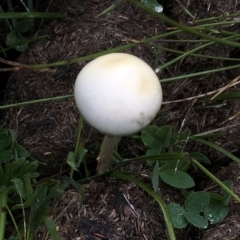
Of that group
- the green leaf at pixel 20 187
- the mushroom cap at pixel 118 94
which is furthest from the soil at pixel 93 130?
the mushroom cap at pixel 118 94

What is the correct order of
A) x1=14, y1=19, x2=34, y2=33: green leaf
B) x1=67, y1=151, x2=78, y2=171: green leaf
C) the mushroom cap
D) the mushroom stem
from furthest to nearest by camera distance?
1. x1=14, y1=19, x2=34, y2=33: green leaf
2. x1=67, y1=151, x2=78, y2=171: green leaf
3. the mushroom stem
4. the mushroom cap

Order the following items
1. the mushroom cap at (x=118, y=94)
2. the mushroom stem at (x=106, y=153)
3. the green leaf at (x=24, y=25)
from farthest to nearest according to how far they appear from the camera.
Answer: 1. the green leaf at (x=24, y=25)
2. the mushroom stem at (x=106, y=153)
3. the mushroom cap at (x=118, y=94)

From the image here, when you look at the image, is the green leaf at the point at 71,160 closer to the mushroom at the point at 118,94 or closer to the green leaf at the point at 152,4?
the mushroom at the point at 118,94

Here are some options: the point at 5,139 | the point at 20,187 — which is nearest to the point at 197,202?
the point at 20,187

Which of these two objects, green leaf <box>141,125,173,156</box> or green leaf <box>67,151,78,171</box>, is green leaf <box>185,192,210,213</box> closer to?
green leaf <box>141,125,173,156</box>

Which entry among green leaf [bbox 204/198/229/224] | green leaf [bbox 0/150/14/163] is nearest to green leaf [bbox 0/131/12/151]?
green leaf [bbox 0/150/14/163]

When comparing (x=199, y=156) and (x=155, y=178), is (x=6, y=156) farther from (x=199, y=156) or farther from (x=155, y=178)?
(x=199, y=156)

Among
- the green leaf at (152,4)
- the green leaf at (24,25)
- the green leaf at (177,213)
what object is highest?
the green leaf at (152,4)
